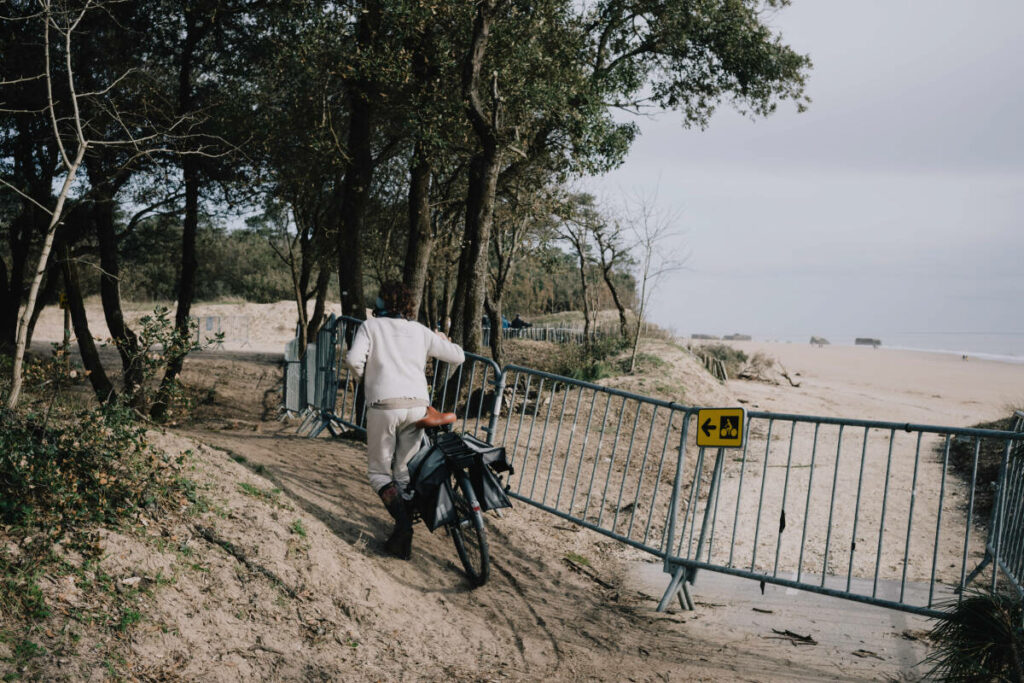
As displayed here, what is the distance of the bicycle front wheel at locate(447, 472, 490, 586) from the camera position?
229 inches

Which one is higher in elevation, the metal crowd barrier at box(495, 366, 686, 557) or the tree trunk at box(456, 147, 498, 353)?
the tree trunk at box(456, 147, 498, 353)

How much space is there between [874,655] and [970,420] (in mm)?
17669

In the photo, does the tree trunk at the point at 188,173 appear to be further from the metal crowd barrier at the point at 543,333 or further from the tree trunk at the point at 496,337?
the metal crowd barrier at the point at 543,333

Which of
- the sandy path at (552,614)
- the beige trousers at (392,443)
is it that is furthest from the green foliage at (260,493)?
the beige trousers at (392,443)

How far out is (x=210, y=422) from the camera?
48.9 ft

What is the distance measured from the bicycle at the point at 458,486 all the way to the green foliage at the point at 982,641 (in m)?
3.03

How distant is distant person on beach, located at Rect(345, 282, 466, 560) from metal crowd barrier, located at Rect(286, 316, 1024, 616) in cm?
73

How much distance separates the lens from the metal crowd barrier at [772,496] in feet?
19.4

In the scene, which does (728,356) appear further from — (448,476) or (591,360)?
(448,476)

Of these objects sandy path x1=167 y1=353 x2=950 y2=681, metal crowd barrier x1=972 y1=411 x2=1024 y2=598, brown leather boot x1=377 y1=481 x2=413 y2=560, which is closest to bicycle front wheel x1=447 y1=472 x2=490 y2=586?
sandy path x1=167 y1=353 x2=950 y2=681

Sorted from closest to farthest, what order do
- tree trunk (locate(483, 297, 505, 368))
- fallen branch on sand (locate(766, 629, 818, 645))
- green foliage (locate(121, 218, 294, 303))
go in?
fallen branch on sand (locate(766, 629, 818, 645)) → tree trunk (locate(483, 297, 505, 368)) → green foliage (locate(121, 218, 294, 303))

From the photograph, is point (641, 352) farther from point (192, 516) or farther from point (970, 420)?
point (192, 516)

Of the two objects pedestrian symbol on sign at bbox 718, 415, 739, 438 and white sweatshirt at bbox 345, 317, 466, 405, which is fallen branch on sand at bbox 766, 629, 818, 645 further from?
white sweatshirt at bbox 345, 317, 466, 405

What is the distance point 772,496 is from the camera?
32.4 feet
